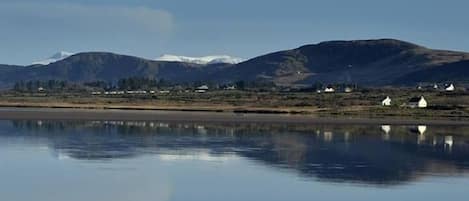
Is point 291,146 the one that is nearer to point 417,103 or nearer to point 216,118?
point 216,118

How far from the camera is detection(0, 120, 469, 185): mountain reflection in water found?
1248 inches

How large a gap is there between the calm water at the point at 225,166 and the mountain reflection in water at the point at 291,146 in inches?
1.8

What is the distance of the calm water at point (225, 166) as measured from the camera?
24625 mm

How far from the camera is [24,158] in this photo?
106 ft

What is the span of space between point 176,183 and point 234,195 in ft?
9.14

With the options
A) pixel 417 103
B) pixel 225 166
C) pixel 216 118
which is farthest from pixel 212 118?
pixel 225 166

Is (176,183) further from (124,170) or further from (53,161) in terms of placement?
(53,161)

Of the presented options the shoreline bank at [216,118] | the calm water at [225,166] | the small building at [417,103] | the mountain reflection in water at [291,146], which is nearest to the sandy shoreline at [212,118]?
the shoreline bank at [216,118]

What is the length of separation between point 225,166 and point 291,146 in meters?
10.4

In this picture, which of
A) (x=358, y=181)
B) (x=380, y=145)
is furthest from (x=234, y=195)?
(x=380, y=145)

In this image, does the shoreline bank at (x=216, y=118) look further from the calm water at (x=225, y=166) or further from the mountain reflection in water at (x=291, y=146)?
the calm water at (x=225, y=166)

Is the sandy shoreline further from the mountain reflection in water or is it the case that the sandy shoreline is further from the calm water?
the calm water

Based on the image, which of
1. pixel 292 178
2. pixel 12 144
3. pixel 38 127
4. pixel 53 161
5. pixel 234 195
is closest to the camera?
pixel 234 195

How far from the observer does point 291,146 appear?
1625 inches
